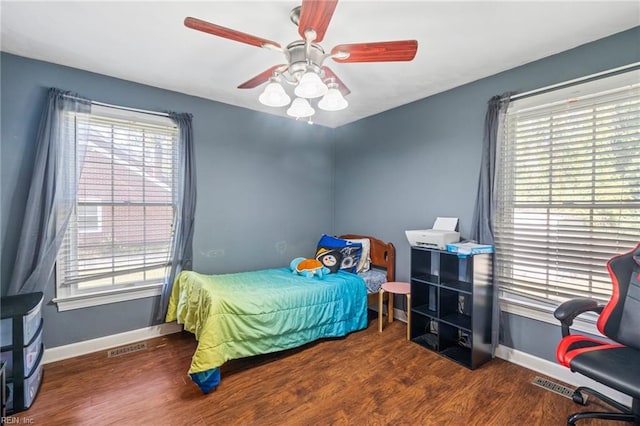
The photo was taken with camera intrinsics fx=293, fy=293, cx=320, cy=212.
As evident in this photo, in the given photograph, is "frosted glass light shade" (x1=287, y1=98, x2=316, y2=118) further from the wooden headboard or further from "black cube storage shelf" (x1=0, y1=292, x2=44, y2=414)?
"black cube storage shelf" (x1=0, y1=292, x2=44, y2=414)

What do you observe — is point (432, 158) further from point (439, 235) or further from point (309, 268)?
point (309, 268)

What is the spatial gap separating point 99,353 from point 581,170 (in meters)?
4.23

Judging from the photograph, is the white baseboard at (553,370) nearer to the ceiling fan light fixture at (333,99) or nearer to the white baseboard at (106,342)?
the ceiling fan light fixture at (333,99)

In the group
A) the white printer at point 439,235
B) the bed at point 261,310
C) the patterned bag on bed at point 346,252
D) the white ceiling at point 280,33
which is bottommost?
the bed at point 261,310

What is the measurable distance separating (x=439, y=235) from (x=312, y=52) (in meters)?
1.83

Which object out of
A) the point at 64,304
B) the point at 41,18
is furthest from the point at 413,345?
the point at 41,18

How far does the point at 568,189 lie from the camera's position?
2.21m

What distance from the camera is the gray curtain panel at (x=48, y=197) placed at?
2.30 metres

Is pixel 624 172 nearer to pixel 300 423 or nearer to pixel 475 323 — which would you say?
pixel 475 323

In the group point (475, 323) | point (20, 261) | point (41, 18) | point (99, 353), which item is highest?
point (41, 18)

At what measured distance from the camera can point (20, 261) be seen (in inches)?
89.7

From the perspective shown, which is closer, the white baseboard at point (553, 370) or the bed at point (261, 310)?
the white baseboard at point (553, 370)

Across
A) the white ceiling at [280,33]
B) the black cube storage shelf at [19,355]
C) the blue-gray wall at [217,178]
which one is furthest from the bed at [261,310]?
the white ceiling at [280,33]

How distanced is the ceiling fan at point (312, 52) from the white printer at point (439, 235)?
4.81ft
